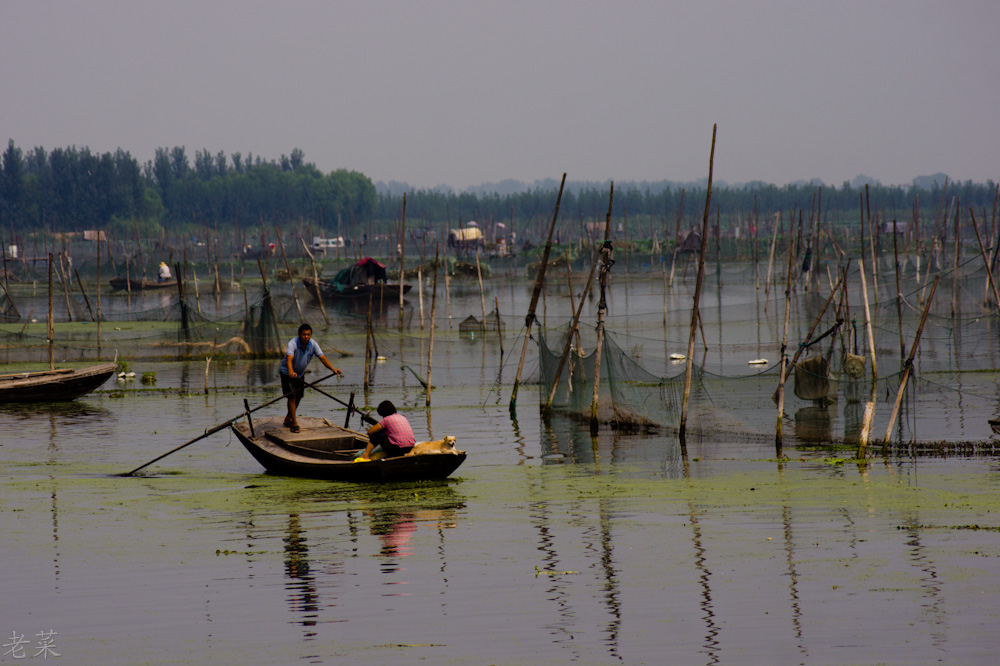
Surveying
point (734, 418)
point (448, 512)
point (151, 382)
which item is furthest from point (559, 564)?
point (151, 382)

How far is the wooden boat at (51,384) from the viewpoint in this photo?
63.3ft

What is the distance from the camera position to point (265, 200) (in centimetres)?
12925

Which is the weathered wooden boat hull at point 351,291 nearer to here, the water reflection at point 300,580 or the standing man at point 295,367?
the standing man at point 295,367

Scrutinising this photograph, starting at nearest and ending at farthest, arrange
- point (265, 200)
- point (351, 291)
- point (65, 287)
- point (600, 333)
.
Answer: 1. point (600, 333)
2. point (65, 287)
3. point (351, 291)
4. point (265, 200)

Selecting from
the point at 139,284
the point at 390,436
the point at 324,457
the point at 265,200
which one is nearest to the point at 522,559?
the point at 390,436

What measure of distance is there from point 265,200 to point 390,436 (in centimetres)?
12229

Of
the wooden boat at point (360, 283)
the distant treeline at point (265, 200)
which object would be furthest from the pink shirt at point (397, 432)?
the distant treeline at point (265, 200)

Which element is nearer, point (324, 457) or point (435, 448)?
point (435, 448)

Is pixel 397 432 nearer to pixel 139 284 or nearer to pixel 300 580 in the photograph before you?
pixel 300 580

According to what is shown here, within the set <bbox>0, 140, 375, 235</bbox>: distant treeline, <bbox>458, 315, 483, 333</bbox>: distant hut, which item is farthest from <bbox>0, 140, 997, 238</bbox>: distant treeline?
<bbox>458, 315, 483, 333</bbox>: distant hut

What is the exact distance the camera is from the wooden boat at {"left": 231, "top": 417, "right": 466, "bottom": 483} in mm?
11289

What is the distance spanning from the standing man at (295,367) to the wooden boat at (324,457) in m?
0.21

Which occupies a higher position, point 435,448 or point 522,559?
point 435,448

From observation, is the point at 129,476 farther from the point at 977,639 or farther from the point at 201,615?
the point at 977,639
